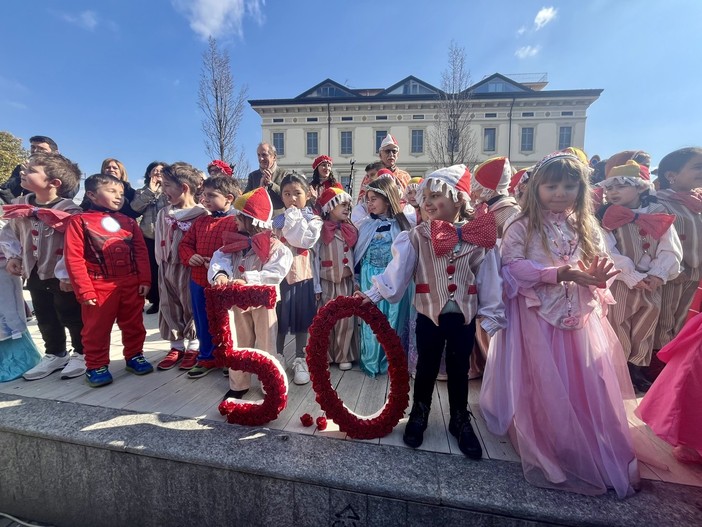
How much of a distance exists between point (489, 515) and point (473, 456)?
305 mm

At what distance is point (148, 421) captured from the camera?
2.16 meters

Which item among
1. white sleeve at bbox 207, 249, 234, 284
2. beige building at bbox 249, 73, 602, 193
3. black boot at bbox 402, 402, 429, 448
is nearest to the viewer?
black boot at bbox 402, 402, 429, 448

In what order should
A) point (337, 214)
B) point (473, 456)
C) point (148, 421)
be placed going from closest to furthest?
point (473, 456)
point (148, 421)
point (337, 214)

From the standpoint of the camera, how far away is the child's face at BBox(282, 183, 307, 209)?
2941mm

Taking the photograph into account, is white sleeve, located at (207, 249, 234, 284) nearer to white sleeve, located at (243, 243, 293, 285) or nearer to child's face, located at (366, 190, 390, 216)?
white sleeve, located at (243, 243, 293, 285)

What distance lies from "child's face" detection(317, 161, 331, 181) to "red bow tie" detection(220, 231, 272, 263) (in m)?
2.02

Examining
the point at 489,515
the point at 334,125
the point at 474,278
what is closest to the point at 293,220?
the point at 474,278

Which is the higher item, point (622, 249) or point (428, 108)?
point (428, 108)

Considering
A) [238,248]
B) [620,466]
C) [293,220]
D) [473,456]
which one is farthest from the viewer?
[293,220]

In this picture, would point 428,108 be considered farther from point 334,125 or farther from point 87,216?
point 87,216

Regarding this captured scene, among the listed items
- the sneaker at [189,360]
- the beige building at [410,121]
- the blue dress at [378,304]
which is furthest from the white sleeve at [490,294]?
the beige building at [410,121]

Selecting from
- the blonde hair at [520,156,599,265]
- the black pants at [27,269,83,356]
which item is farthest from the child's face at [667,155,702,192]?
the black pants at [27,269,83,356]

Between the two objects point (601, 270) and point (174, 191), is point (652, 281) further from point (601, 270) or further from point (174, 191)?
point (174, 191)

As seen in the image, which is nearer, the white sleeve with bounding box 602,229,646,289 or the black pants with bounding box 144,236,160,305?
the white sleeve with bounding box 602,229,646,289
